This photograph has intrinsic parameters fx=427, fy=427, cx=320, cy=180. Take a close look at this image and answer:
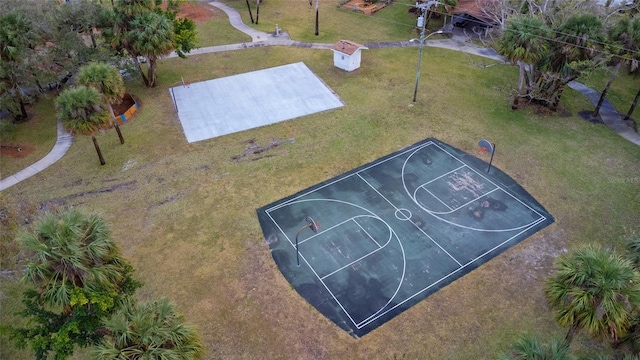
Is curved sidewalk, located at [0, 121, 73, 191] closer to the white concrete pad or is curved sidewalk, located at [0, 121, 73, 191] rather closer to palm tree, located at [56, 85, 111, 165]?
palm tree, located at [56, 85, 111, 165]

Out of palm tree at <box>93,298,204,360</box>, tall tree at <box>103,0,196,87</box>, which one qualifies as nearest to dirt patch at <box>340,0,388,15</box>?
tall tree at <box>103,0,196,87</box>

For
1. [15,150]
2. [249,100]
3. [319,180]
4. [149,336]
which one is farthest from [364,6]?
[149,336]

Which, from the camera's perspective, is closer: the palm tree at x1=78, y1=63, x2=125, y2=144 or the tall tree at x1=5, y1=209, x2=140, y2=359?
the tall tree at x1=5, y1=209, x2=140, y2=359

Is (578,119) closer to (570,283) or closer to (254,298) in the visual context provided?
(570,283)

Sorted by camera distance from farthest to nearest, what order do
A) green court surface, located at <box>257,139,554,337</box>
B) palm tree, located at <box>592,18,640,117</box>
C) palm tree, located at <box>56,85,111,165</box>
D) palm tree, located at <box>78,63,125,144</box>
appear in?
palm tree, located at <box>592,18,640,117</box>, palm tree, located at <box>78,63,125,144</box>, palm tree, located at <box>56,85,111,165</box>, green court surface, located at <box>257,139,554,337</box>

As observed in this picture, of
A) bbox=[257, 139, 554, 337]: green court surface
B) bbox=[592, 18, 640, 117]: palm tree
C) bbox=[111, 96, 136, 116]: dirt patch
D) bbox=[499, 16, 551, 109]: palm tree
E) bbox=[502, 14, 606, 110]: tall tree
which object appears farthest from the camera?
bbox=[111, 96, 136, 116]: dirt patch

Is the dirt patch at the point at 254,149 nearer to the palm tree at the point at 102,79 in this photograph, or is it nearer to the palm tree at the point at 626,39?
the palm tree at the point at 102,79

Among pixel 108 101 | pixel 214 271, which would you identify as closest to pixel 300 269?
pixel 214 271
